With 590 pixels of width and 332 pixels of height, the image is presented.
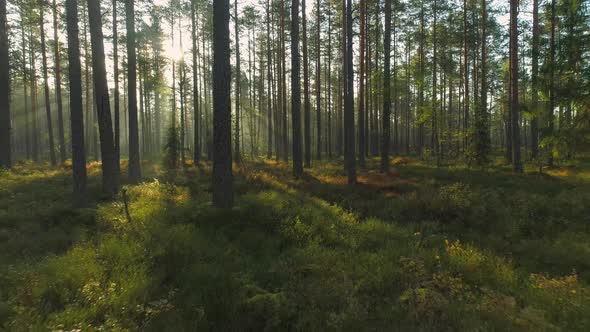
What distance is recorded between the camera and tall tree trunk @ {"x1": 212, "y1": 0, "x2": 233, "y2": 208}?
24.6ft

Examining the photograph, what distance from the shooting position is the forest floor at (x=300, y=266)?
346cm

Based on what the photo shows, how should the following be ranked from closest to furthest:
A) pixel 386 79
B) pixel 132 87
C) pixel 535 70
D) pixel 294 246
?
1. pixel 294 246
2. pixel 535 70
3. pixel 132 87
4. pixel 386 79

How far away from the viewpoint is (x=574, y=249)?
5480mm

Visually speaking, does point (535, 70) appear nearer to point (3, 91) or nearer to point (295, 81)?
point (295, 81)

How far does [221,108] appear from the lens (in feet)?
24.8

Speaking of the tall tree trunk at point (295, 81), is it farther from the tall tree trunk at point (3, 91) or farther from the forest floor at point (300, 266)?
the tall tree trunk at point (3, 91)

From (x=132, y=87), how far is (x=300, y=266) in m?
13.3

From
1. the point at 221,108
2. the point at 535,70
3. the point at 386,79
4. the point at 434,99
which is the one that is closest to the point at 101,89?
the point at 221,108

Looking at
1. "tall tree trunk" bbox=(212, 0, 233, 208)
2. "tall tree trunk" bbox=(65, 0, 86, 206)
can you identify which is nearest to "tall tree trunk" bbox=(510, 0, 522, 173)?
"tall tree trunk" bbox=(212, 0, 233, 208)

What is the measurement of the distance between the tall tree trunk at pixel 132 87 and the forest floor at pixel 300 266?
17.8 feet

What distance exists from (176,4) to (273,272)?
25.6 meters

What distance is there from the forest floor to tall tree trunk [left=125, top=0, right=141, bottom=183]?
5.44m

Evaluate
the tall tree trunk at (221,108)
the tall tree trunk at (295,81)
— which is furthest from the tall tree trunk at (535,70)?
the tall tree trunk at (221,108)

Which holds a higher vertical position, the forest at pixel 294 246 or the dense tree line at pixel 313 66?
the dense tree line at pixel 313 66
